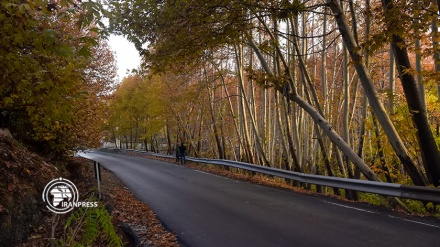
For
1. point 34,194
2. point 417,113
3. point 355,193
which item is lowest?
point 355,193

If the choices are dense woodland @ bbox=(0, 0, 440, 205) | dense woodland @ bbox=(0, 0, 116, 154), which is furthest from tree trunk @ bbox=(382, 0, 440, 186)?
dense woodland @ bbox=(0, 0, 116, 154)

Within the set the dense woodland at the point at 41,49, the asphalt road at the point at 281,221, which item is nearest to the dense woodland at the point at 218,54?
the dense woodland at the point at 41,49

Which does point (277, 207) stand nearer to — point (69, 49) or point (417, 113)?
point (417, 113)

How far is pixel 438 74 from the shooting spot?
20.5ft

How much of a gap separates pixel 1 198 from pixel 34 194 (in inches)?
50.3

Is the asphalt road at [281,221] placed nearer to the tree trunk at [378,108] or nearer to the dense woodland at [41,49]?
the tree trunk at [378,108]

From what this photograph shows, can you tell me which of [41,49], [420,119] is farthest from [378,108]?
[41,49]

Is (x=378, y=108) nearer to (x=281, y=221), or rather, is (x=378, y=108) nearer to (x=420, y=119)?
(x=420, y=119)

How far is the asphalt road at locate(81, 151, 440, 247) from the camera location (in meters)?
5.17

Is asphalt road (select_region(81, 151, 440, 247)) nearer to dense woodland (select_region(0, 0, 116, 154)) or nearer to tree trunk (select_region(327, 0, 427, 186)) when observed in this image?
tree trunk (select_region(327, 0, 427, 186))

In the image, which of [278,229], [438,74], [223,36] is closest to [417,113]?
[438,74]

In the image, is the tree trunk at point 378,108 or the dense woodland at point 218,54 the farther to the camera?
the tree trunk at point 378,108

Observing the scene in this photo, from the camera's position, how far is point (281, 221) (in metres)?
6.30

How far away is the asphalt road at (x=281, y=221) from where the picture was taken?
A: 517 centimetres
